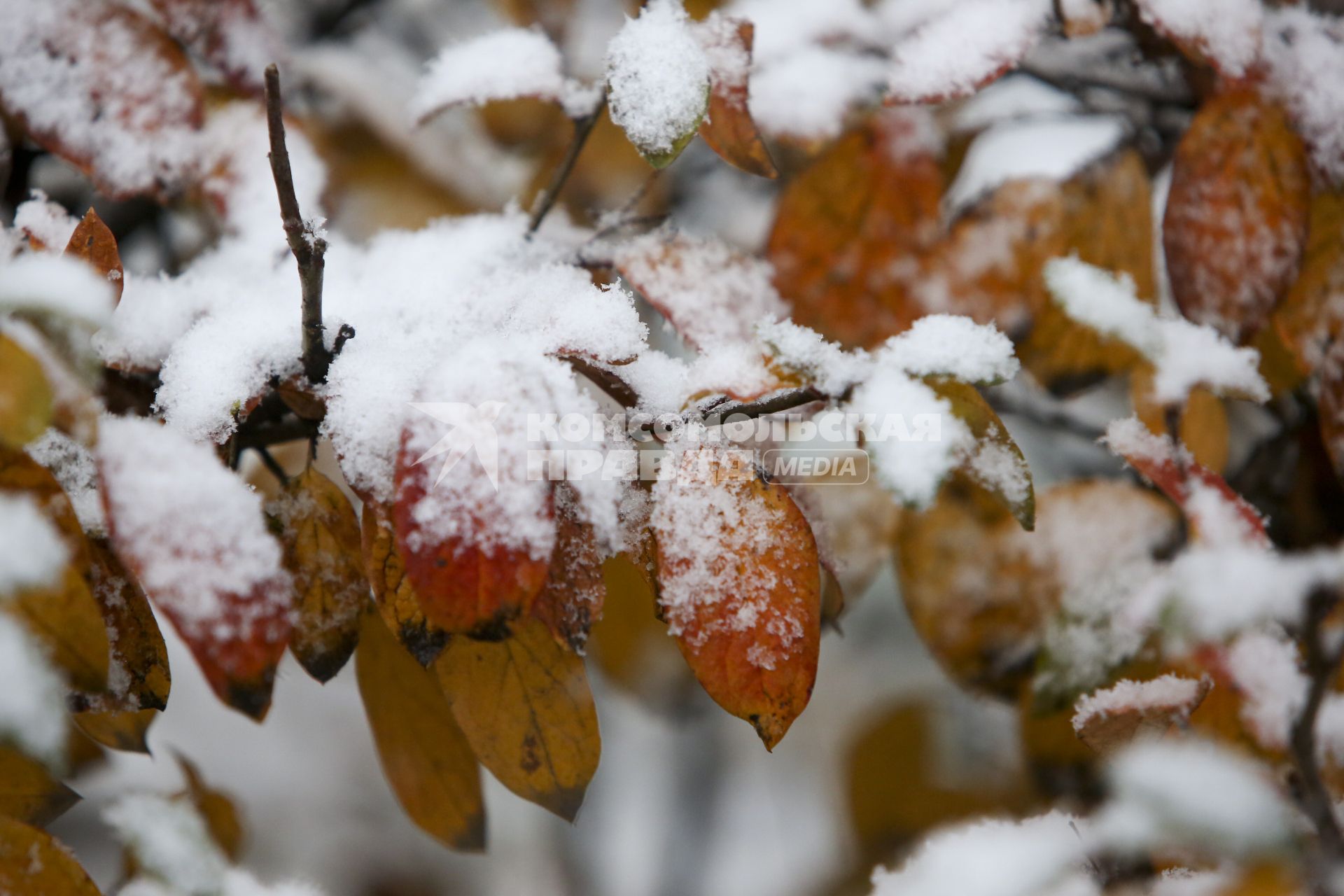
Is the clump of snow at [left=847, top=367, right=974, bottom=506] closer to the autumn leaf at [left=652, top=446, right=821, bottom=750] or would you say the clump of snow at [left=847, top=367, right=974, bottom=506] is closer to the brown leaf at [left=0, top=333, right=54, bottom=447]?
the autumn leaf at [left=652, top=446, right=821, bottom=750]

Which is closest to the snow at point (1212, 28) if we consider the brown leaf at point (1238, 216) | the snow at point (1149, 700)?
the brown leaf at point (1238, 216)

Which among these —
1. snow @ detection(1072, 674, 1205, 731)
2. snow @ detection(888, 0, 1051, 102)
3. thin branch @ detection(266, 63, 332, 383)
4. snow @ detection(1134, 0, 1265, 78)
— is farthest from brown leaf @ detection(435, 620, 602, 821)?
snow @ detection(1134, 0, 1265, 78)

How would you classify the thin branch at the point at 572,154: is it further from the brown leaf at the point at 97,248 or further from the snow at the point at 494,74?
the brown leaf at the point at 97,248

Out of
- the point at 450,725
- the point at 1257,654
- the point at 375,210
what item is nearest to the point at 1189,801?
the point at 1257,654

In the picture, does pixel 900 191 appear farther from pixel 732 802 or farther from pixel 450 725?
pixel 732 802

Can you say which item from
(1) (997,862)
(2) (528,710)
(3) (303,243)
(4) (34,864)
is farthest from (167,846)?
(1) (997,862)
